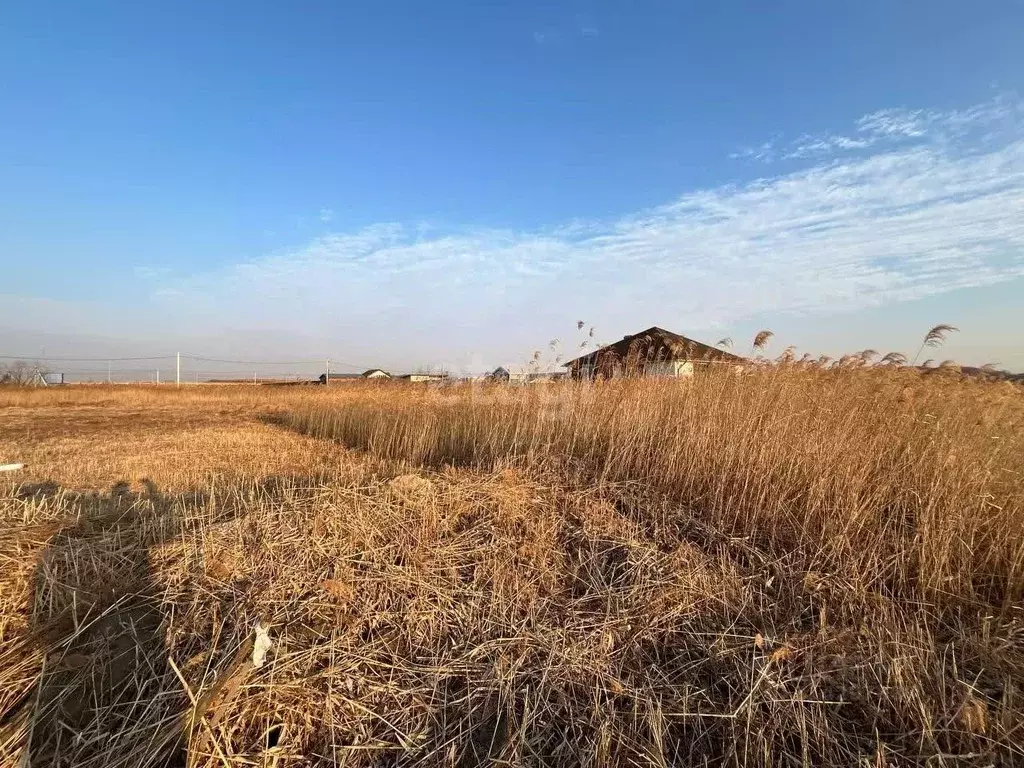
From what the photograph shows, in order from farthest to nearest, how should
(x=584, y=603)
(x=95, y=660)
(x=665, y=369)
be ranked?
(x=665, y=369)
(x=584, y=603)
(x=95, y=660)

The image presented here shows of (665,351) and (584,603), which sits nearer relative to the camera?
(584,603)

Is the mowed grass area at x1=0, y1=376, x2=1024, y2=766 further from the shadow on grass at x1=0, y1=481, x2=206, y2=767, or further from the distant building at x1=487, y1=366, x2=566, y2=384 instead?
the distant building at x1=487, y1=366, x2=566, y2=384

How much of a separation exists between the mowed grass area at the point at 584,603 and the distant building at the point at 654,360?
114cm

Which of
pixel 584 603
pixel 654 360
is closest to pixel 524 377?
pixel 654 360

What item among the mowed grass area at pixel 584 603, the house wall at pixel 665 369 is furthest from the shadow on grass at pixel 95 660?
the house wall at pixel 665 369

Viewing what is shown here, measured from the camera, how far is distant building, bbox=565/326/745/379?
19.4 feet

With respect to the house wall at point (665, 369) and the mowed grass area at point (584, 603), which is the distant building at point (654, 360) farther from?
the mowed grass area at point (584, 603)

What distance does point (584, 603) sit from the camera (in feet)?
9.37

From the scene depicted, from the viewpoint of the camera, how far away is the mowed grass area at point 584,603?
1970 mm

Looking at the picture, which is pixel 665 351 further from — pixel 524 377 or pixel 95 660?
pixel 95 660

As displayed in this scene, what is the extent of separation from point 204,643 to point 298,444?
27.7 feet

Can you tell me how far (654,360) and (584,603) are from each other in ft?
13.9

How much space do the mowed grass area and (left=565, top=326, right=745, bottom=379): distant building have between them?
1145 mm

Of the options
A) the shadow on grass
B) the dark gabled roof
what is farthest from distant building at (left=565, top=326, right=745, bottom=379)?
the shadow on grass
